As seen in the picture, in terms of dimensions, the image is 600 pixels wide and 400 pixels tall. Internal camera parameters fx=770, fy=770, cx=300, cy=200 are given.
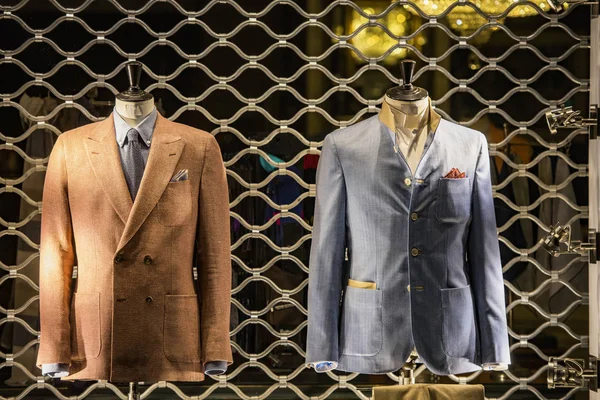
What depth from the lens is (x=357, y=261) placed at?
241cm

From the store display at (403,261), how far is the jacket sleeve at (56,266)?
76cm

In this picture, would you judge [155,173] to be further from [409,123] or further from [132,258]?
[409,123]

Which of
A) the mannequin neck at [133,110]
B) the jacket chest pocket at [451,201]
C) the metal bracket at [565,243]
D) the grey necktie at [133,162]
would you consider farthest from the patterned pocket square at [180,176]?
the metal bracket at [565,243]

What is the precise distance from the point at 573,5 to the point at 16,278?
7.95ft

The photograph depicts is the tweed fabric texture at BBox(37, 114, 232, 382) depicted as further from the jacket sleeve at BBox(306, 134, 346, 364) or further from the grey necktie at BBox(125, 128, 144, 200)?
the jacket sleeve at BBox(306, 134, 346, 364)

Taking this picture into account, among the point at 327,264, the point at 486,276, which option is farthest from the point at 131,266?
the point at 486,276

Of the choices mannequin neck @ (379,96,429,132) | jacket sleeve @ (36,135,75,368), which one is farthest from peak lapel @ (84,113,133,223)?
mannequin neck @ (379,96,429,132)

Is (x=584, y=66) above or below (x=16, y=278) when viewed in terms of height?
above

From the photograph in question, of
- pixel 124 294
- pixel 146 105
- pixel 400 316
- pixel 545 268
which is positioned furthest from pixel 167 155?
pixel 545 268

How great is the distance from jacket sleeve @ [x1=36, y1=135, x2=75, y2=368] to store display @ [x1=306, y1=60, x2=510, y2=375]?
2.50ft

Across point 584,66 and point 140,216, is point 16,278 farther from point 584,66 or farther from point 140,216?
point 584,66

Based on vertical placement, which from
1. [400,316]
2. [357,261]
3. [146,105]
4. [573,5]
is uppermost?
[573,5]

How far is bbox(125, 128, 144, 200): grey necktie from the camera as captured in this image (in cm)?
243

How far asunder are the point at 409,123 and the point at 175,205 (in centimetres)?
79
